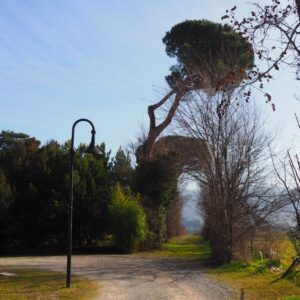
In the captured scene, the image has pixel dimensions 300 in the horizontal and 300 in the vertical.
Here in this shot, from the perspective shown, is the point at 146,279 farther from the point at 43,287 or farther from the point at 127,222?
the point at 127,222

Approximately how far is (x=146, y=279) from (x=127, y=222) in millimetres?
12080

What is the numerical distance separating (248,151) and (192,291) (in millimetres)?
8024

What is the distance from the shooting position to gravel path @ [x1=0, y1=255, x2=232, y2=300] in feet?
41.1

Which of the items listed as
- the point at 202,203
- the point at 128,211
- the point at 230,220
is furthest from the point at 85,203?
the point at 230,220

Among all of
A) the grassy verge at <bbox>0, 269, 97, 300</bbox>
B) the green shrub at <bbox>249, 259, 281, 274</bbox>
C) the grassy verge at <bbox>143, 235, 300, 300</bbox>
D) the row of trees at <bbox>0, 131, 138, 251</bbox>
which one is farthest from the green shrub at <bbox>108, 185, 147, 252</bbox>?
the grassy verge at <bbox>0, 269, 97, 300</bbox>

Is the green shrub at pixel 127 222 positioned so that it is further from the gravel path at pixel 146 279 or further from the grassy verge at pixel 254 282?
the grassy verge at pixel 254 282

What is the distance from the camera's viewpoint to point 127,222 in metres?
27.5

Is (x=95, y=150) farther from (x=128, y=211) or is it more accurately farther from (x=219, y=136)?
(x=128, y=211)

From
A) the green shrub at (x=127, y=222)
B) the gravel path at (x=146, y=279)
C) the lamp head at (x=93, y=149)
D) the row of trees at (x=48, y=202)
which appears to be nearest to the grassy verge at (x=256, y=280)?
the gravel path at (x=146, y=279)

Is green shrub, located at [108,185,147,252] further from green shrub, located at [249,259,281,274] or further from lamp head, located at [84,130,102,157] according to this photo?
lamp head, located at [84,130,102,157]

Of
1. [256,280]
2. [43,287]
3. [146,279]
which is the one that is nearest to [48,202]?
[146,279]

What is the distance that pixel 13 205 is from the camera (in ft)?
94.2

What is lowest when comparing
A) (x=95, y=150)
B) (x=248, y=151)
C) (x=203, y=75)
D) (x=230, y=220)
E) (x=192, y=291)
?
(x=192, y=291)

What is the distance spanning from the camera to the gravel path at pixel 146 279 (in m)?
12.5
